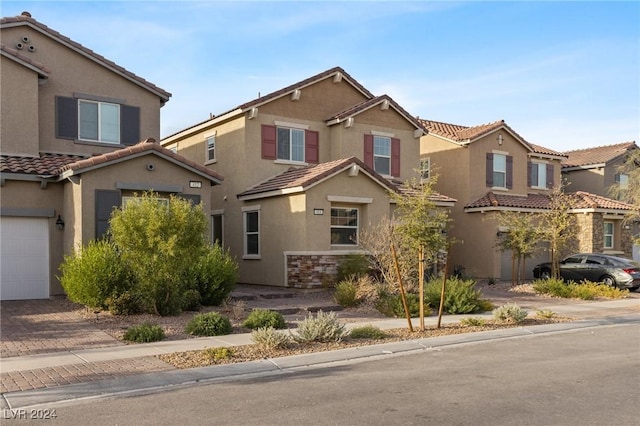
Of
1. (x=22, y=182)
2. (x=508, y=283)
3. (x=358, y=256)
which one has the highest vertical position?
(x=22, y=182)

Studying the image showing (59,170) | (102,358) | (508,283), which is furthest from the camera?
(508,283)

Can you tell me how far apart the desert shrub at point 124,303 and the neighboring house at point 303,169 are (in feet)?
21.7

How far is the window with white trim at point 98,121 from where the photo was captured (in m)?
19.6

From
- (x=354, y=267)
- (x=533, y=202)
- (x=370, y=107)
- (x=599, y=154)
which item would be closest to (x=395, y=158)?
(x=370, y=107)

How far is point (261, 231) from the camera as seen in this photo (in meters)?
21.6

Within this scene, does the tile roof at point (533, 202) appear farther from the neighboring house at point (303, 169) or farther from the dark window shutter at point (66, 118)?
the dark window shutter at point (66, 118)

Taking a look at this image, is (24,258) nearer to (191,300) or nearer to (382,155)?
(191,300)

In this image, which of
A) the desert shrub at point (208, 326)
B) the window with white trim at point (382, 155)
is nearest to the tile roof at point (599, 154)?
the window with white trim at point (382, 155)

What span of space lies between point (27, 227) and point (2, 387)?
10081 mm

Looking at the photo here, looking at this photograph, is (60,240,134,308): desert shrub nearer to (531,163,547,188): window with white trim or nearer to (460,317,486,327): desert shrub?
(460,317,486,327): desert shrub

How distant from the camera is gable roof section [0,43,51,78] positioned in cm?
1752

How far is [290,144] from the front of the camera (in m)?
23.4

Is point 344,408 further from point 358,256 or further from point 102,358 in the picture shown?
point 358,256

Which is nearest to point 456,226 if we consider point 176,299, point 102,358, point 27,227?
point 176,299
